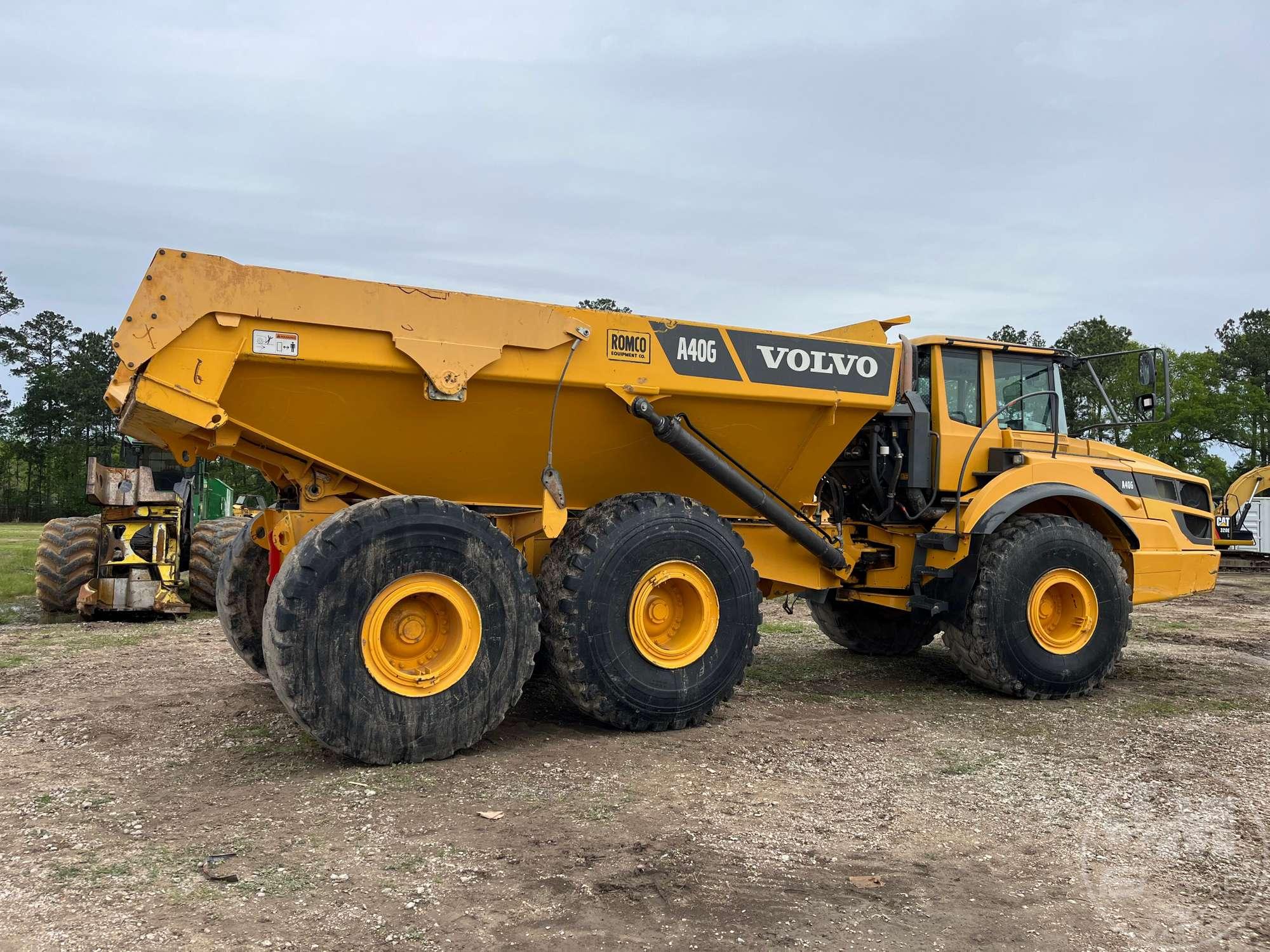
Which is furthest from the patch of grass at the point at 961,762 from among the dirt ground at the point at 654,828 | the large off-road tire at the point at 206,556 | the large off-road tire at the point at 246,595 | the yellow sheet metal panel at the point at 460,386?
the large off-road tire at the point at 206,556

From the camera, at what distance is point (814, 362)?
6805 mm

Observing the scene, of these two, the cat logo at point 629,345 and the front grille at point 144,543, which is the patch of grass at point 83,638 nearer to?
the front grille at point 144,543

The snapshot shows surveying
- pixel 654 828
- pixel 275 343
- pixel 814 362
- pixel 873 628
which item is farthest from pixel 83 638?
pixel 654 828

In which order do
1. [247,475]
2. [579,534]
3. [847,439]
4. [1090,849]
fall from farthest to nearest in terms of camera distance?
[247,475] → [847,439] → [579,534] → [1090,849]

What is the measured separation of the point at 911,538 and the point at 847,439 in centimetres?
122

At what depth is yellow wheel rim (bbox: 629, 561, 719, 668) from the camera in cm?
622

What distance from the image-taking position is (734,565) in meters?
6.49

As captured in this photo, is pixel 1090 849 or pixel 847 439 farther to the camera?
pixel 847 439

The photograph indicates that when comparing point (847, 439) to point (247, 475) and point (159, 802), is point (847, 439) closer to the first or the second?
point (159, 802)

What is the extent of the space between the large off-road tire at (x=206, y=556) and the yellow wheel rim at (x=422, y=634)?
7.81 meters

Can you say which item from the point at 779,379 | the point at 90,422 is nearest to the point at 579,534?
the point at 779,379

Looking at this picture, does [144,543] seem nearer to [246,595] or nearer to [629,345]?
[246,595]

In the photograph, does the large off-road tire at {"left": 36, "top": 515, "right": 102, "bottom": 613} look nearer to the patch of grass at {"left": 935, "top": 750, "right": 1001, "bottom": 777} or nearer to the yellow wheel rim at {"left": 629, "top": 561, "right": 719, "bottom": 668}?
the yellow wheel rim at {"left": 629, "top": 561, "right": 719, "bottom": 668}

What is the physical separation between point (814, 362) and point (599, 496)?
1.65 metres
